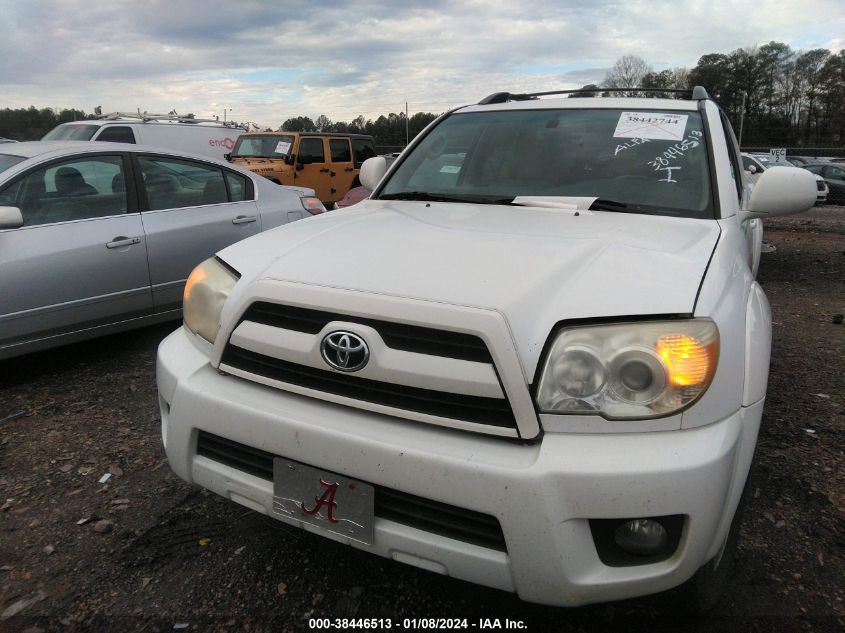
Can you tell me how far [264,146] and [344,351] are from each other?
13259 mm

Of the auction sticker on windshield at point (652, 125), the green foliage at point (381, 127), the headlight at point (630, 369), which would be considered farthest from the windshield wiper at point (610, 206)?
the green foliage at point (381, 127)

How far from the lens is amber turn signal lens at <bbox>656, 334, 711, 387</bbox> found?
57.5 inches

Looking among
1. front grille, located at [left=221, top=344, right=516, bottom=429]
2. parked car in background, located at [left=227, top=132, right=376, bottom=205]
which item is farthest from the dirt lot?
parked car in background, located at [left=227, top=132, right=376, bottom=205]

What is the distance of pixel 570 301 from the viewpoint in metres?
1.55

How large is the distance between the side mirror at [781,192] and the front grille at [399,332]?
1.56 metres

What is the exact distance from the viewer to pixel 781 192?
7.88ft

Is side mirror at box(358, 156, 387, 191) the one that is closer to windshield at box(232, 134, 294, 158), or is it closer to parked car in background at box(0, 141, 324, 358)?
parked car in background at box(0, 141, 324, 358)

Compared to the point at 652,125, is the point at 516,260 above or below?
below

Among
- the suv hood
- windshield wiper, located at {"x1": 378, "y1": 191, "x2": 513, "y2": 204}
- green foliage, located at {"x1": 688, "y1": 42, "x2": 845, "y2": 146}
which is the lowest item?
the suv hood

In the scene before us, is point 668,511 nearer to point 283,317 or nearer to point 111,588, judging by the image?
point 283,317

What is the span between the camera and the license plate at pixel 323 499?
160 cm

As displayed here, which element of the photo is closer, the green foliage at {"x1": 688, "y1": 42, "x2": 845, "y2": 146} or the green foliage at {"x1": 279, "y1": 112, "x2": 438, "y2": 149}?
the green foliage at {"x1": 279, "y1": 112, "x2": 438, "y2": 149}

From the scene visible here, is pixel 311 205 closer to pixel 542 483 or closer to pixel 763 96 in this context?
pixel 542 483

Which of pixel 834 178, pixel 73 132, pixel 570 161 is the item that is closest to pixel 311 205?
pixel 570 161
